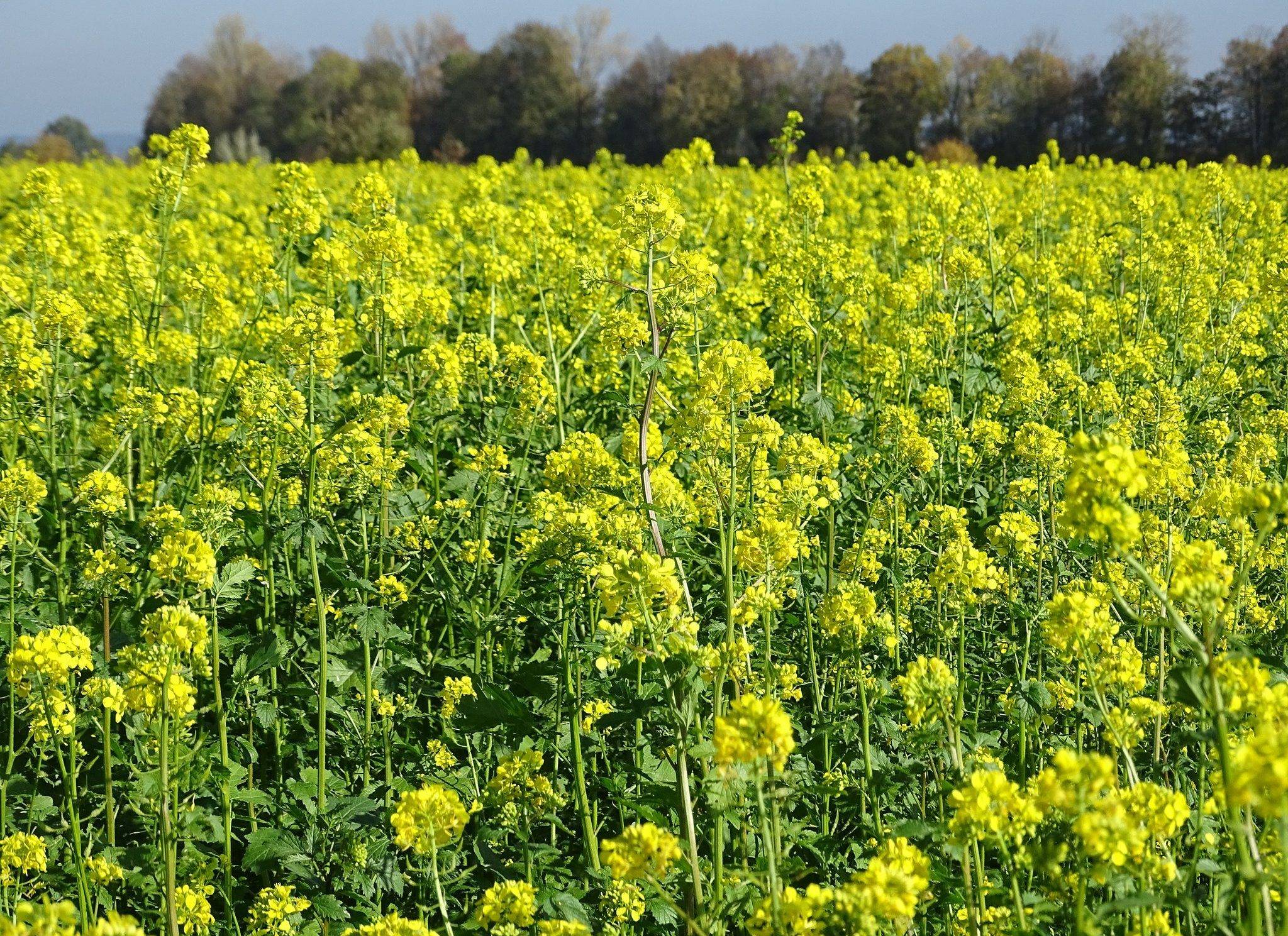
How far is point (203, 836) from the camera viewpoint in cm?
336

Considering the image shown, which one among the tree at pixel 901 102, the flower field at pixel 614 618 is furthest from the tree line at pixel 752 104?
the flower field at pixel 614 618

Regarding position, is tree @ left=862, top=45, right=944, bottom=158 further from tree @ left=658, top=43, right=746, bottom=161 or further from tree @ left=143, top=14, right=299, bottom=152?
tree @ left=143, top=14, right=299, bottom=152

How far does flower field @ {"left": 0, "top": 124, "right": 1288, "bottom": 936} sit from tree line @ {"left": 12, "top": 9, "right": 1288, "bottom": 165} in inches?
1019

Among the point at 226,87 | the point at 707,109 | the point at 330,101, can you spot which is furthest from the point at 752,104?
the point at 226,87

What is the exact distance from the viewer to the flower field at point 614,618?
7.64 ft

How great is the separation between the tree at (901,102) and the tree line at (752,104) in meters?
0.06

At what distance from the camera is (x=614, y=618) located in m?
4.06

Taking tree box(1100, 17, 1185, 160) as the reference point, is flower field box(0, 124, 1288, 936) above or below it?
below

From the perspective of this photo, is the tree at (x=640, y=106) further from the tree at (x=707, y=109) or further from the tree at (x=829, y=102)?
the tree at (x=829, y=102)

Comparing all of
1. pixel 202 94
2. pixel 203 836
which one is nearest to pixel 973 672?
pixel 203 836

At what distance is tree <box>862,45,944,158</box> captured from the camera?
135ft

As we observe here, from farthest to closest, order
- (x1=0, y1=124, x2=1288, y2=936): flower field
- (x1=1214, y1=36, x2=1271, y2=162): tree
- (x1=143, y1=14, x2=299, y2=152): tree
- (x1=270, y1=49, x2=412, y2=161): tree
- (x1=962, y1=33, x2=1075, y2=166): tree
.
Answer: (x1=143, y1=14, x2=299, y2=152): tree → (x1=270, y1=49, x2=412, y2=161): tree → (x1=962, y1=33, x2=1075, y2=166): tree → (x1=1214, y1=36, x2=1271, y2=162): tree → (x1=0, y1=124, x2=1288, y2=936): flower field

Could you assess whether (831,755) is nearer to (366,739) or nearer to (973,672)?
(973,672)

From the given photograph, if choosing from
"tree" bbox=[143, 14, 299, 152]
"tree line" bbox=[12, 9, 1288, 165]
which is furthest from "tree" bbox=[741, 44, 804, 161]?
"tree" bbox=[143, 14, 299, 152]
